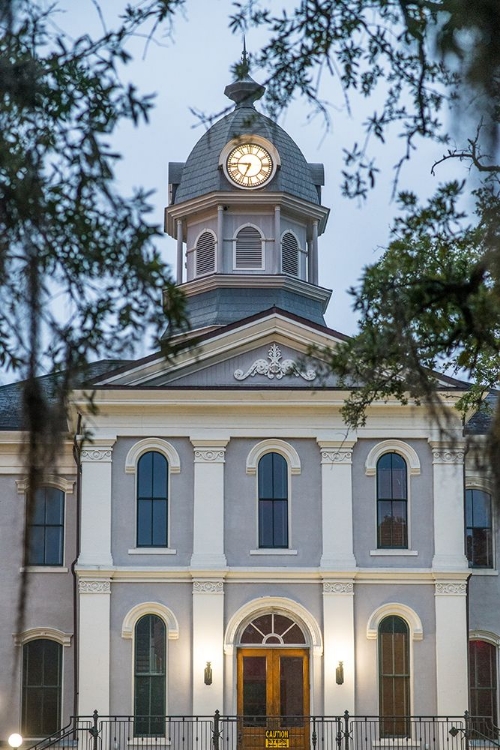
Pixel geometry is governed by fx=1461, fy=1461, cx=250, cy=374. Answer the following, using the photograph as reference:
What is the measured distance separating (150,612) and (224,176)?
11.5m

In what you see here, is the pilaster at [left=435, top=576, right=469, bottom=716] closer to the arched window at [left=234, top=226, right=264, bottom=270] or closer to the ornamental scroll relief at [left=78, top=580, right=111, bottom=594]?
the ornamental scroll relief at [left=78, top=580, right=111, bottom=594]

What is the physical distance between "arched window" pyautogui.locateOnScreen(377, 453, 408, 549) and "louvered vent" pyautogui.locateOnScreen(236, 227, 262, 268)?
25.8 feet

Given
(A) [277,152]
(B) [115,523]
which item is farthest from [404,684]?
(A) [277,152]

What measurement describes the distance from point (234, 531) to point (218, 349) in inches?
140

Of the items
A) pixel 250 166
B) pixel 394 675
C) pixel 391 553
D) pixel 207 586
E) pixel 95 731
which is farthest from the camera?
pixel 250 166

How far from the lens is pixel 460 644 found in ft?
91.6

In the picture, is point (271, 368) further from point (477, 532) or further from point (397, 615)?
point (477, 532)

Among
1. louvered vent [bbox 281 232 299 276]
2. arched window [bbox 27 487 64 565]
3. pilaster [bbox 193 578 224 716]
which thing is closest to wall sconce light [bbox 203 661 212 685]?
pilaster [bbox 193 578 224 716]

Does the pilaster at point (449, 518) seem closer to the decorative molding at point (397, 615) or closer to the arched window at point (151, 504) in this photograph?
the decorative molding at point (397, 615)

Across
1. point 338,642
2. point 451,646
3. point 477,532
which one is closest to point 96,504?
point 338,642

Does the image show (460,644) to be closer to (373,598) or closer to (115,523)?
(373,598)

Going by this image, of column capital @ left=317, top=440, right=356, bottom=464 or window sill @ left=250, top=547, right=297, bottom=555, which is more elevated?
column capital @ left=317, top=440, right=356, bottom=464

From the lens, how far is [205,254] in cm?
3503

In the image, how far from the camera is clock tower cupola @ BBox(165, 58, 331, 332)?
3409 centimetres
